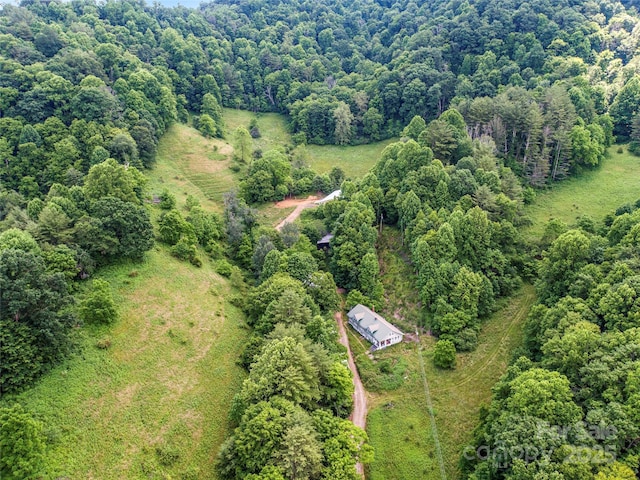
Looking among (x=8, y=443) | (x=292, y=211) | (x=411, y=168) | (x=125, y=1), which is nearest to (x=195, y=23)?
(x=125, y=1)

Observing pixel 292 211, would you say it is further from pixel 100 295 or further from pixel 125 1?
pixel 125 1

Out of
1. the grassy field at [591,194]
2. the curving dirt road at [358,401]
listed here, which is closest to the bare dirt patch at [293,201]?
the curving dirt road at [358,401]

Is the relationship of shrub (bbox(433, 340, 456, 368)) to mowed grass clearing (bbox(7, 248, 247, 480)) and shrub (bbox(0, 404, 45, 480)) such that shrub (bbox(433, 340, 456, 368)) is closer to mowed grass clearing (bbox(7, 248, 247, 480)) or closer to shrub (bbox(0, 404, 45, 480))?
mowed grass clearing (bbox(7, 248, 247, 480))

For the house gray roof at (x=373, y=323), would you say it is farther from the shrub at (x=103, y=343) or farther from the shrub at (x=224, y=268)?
the shrub at (x=103, y=343)

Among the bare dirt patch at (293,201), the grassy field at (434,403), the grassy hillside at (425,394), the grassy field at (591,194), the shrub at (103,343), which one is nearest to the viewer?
the grassy field at (434,403)

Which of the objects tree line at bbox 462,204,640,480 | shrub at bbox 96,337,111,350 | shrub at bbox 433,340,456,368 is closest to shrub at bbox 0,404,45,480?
shrub at bbox 96,337,111,350

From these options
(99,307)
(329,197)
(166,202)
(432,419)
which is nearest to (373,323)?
(432,419)
